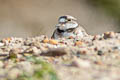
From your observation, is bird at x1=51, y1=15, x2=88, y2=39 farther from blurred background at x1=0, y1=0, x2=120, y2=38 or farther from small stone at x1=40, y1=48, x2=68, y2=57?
blurred background at x1=0, y1=0, x2=120, y2=38

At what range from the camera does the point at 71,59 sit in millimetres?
2848

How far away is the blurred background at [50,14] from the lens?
29.1 feet

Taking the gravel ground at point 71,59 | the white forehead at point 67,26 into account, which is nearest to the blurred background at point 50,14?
the white forehead at point 67,26

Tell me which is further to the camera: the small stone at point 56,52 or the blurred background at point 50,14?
the blurred background at point 50,14

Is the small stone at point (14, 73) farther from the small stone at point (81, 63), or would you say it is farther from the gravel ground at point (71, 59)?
the small stone at point (81, 63)

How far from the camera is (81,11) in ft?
31.1

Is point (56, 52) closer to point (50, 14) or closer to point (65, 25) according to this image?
point (65, 25)

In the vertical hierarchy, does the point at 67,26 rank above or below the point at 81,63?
above

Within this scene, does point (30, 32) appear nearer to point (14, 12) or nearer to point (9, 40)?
point (14, 12)

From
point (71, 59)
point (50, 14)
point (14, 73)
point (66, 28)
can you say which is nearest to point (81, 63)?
point (71, 59)

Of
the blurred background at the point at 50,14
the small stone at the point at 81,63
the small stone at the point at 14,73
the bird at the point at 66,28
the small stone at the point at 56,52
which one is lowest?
the small stone at the point at 14,73

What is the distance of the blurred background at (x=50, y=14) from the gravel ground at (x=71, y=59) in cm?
495

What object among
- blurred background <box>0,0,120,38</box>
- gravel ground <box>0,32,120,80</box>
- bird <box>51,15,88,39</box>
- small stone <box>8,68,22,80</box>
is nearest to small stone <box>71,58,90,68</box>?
gravel ground <box>0,32,120,80</box>

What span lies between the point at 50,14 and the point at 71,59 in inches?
260
